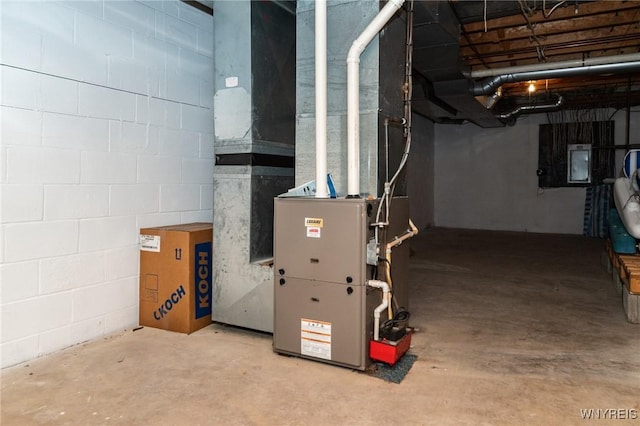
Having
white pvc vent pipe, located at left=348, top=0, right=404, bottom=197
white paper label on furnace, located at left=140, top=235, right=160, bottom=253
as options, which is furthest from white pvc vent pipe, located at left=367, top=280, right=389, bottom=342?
white paper label on furnace, located at left=140, top=235, right=160, bottom=253

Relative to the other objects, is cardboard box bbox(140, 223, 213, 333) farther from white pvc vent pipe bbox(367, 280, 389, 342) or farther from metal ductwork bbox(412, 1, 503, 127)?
metal ductwork bbox(412, 1, 503, 127)

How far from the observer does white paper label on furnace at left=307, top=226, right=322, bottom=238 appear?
239 cm

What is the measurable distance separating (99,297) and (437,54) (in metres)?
3.52

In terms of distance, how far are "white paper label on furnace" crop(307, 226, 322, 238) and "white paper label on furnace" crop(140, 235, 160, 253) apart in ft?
3.94

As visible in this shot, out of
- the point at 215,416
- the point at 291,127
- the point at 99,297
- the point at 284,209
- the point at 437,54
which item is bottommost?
the point at 215,416

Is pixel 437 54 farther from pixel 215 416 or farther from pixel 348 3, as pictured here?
pixel 215 416

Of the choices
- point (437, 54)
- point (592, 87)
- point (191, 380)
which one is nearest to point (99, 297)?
point (191, 380)

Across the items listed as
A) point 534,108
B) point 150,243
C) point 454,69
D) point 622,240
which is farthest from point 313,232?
point 534,108

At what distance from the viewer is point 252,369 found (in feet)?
7.72

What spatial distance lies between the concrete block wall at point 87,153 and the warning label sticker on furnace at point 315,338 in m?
1.35

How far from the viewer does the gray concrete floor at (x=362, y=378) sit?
6.20ft

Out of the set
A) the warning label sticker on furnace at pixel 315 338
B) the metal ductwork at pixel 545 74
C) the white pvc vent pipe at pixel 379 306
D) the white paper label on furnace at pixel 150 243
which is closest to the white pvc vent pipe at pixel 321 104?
the white pvc vent pipe at pixel 379 306

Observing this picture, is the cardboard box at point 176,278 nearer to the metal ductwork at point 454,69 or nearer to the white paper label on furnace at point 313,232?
the white paper label on furnace at point 313,232

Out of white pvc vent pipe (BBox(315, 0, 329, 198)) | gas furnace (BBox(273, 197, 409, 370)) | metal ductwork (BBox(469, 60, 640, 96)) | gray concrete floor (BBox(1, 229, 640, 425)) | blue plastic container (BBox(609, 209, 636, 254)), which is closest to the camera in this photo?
gray concrete floor (BBox(1, 229, 640, 425))
